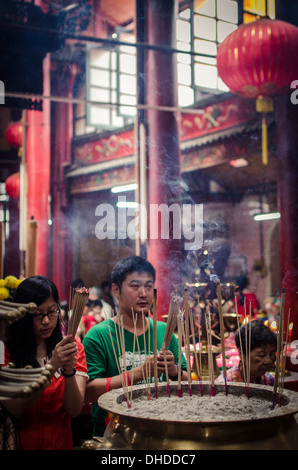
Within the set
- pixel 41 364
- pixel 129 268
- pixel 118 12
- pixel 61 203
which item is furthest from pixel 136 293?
pixel 118 12

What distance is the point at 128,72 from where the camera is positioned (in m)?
3.38

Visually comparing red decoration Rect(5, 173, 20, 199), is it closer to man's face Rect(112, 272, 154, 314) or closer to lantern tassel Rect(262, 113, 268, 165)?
lantern tassel Rect(262, 113, 268, 165)

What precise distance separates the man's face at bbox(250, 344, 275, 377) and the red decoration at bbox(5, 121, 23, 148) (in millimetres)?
3412

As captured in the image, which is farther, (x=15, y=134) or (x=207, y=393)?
(x=15, y=134)

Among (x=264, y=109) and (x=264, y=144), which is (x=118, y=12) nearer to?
(x=264, y=109)

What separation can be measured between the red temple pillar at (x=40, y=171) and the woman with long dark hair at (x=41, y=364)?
2.12 m

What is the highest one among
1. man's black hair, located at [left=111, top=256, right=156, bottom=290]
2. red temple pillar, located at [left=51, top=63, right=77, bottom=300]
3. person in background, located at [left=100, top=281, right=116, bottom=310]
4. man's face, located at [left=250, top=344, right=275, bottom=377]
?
red temple pillar, located at [left=51, top=63, right=77, bottom=300]

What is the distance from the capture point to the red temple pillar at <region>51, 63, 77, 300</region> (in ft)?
11.5

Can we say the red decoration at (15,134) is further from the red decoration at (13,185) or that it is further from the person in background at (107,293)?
the person in background at (107,293)

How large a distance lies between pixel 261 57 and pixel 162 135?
85cm

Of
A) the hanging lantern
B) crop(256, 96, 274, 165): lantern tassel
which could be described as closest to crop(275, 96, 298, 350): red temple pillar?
crop(256, 96, 274, 165): lantern tassel

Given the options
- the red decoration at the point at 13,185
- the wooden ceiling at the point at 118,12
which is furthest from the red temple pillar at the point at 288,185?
the red decoration at the point at 13,185

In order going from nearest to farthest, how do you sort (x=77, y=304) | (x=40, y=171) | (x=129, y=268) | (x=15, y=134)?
(x=77, y=304), (x=129, y=268), (x=40, y=171), (x=15, y=134)

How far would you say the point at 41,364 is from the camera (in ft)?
4.86
